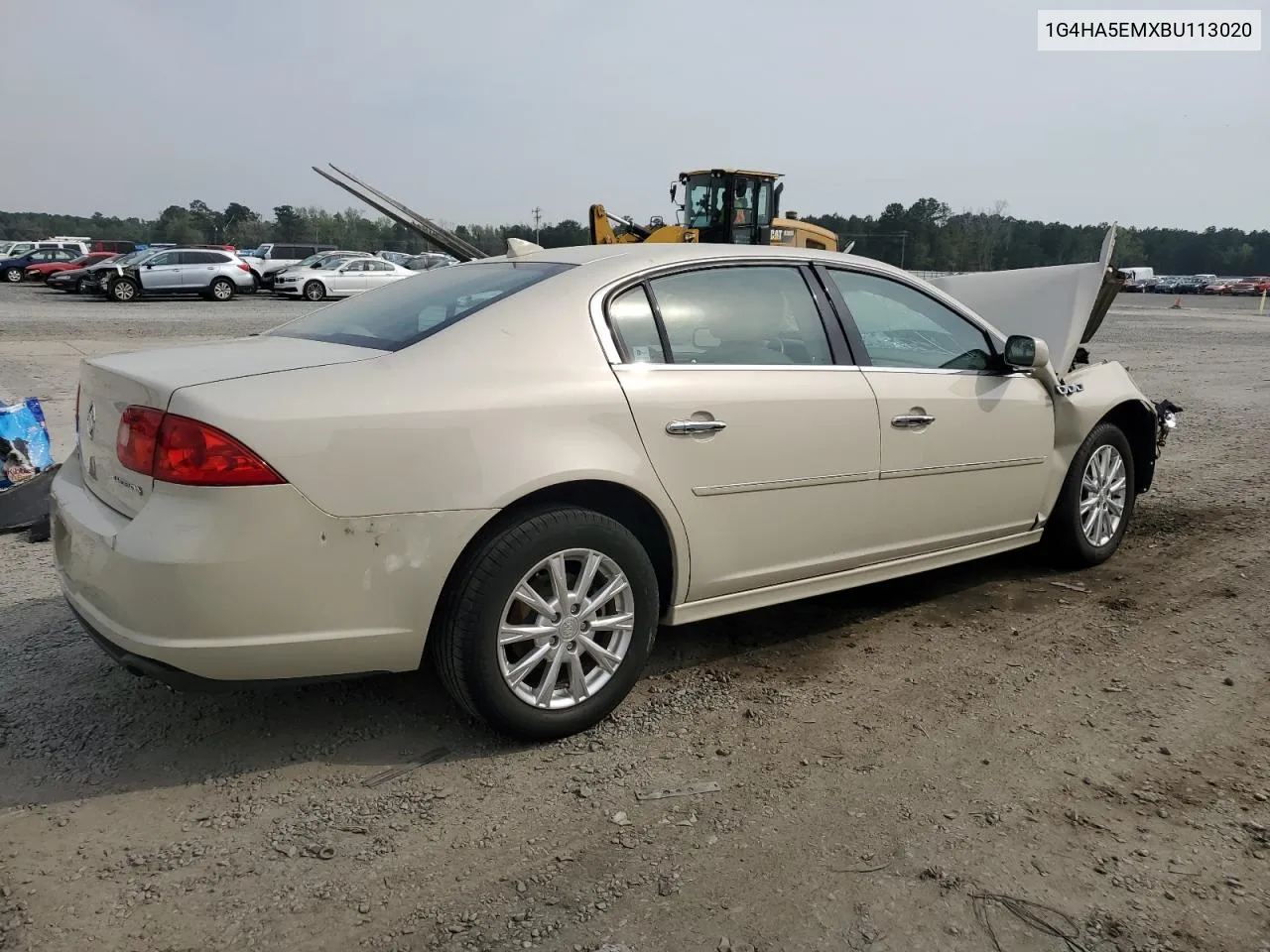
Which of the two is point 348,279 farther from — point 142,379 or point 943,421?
point 142,379

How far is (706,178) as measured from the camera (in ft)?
68.2

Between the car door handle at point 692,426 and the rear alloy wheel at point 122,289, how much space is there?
28573 mm

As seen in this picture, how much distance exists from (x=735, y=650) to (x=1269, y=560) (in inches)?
125

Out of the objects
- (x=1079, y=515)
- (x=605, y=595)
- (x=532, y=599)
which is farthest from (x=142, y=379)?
(x=1079, y=515)

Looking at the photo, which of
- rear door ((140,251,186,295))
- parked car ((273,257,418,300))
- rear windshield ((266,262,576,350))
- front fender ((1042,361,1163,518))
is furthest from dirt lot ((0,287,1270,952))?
parked car ((273,257,418,300))

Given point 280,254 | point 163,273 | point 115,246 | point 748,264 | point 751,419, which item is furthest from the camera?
point 115,246

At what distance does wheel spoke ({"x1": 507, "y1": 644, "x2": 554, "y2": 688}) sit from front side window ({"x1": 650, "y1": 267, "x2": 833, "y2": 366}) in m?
1.08

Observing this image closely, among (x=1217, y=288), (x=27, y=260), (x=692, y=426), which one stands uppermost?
(x=27, y=260)

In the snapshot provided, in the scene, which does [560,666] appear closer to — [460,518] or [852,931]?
[460,518]

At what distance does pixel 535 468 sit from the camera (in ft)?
9.43

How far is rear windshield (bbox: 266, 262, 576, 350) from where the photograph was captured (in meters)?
3.15

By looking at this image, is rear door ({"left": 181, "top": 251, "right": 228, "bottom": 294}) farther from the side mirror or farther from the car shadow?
the side mirror

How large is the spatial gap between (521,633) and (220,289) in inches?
1136

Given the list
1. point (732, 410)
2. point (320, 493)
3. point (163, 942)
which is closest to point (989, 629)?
point (732, 410)
